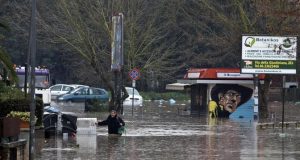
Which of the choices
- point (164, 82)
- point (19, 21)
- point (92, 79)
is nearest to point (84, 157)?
point (19, 21)

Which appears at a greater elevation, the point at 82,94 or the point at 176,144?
the point at 82,94

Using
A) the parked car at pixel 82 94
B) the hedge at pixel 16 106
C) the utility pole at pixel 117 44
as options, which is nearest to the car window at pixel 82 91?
the parked car at pixel 82 94

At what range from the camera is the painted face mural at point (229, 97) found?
168ft

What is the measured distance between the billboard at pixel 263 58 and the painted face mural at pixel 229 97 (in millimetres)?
4323

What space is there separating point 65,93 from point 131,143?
40.0 meters

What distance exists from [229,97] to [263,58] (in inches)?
198

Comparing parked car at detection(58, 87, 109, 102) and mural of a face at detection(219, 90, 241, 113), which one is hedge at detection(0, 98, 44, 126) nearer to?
mural of a face at detection(219, 90, 241, 113)

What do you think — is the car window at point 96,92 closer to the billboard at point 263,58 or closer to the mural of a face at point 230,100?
the mural of a face at point 230,100

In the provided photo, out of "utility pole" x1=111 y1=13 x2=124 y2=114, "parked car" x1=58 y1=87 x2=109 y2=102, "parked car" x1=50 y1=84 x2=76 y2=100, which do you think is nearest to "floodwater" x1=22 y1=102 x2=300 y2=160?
"utility pole" x1=111 y1=13 x2=124 y2=114

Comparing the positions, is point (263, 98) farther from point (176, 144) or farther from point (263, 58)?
point (176, 144)

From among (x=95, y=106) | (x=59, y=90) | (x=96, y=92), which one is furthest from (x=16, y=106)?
(x=59, y=90)

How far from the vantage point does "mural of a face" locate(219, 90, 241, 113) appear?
51.3 metres

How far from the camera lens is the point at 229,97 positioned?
5144 centimetres

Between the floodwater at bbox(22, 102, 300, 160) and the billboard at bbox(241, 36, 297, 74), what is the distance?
9003 mm
